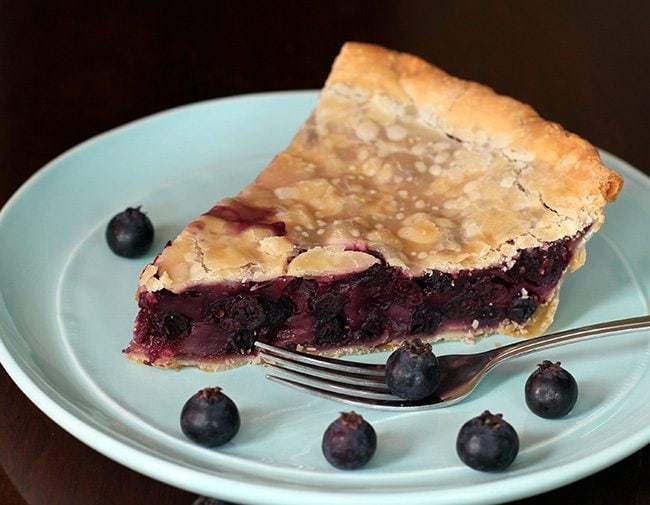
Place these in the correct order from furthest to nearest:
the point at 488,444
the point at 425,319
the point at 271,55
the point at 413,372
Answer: the point at 271,55 < the point at 425,319 < the point at 413,372 < the point at 488,444

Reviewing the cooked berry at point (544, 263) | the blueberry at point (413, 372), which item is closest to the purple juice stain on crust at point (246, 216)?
the blueberry at point (413, 372)

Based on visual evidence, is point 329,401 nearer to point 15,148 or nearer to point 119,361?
point 119,361

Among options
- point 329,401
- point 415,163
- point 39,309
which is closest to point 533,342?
point 329,401

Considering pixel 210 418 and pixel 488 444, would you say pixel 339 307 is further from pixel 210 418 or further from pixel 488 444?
pixel 488 444

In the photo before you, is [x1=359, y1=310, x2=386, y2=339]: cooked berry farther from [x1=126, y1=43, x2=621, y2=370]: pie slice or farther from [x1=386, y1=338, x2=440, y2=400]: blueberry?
[x1=386, y1=338, x2=440, y2=400]: blueberry

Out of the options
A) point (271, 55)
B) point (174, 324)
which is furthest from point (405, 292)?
point (271, 55)

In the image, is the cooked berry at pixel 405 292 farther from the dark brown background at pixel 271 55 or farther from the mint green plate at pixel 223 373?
the dark brown background at pixel 271 55

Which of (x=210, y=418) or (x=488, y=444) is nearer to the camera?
(x=488, y=444)
